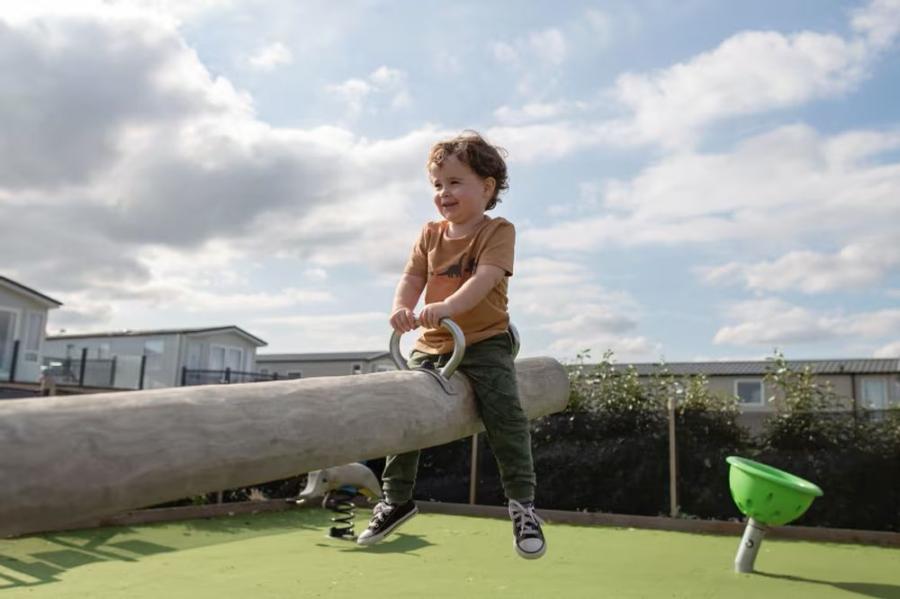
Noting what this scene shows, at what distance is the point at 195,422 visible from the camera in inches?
70.6

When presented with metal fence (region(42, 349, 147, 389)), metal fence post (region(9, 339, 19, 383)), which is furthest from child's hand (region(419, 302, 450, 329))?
metal fence (region(42, 349, 147, 389))

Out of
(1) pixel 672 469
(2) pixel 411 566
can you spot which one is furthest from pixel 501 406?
(1) pixel 672 469

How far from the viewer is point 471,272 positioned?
3.11 metres

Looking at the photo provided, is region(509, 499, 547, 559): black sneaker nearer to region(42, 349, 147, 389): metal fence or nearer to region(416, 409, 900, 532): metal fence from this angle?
region(416, 409, 900, 532): metal fence

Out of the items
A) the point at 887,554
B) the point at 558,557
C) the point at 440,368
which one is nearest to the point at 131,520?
the point at 558,557

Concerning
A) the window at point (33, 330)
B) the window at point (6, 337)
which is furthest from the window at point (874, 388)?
the window at point (6, 337)

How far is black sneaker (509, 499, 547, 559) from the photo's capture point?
113 inches

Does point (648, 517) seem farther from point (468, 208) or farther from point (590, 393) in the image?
point (468, 208)

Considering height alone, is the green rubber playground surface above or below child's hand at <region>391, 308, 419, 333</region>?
below

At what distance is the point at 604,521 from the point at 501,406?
8.83m

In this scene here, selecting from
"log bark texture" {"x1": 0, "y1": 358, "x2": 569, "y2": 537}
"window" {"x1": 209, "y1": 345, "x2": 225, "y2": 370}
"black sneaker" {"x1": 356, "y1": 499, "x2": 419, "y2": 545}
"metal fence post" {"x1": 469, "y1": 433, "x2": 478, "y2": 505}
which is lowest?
"metal fence post" {"x1": 469, "y1": 433, "x2": 478, "y2": 505}

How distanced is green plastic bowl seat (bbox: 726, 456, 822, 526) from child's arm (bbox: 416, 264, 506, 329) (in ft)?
16.9

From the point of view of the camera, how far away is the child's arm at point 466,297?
2.79 meters

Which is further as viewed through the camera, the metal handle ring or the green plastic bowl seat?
the green plastic bowl seat
